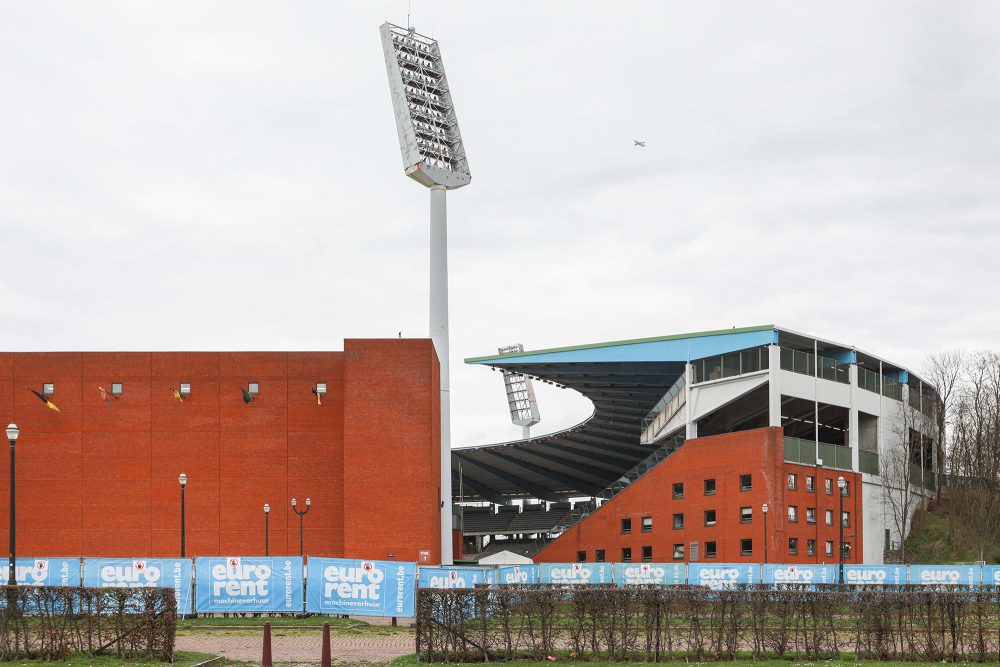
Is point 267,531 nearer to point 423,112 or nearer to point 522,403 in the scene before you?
point 423,112

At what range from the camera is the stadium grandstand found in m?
58.2

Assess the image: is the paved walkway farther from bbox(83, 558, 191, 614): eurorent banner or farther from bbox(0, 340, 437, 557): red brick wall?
bbox(0, 340, 437, 557): red brick wall

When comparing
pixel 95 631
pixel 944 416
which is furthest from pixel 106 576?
pixel 944 416

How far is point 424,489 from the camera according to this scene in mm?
51031

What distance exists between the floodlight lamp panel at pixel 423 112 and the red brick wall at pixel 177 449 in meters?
19.6

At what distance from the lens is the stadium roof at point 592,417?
63438 mm

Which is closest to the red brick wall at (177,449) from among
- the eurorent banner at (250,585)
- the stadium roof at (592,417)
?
the stadium roof at (592,417)

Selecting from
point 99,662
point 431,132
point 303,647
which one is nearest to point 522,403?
point 431,132

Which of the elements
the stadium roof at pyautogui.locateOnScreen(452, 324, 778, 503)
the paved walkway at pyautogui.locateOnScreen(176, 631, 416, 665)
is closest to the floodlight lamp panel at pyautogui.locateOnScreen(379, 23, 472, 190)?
the stadium roof at pyautogui.locateOnScreen(452, 324, 778, 503)

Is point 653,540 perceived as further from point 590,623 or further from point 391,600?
point 590,623

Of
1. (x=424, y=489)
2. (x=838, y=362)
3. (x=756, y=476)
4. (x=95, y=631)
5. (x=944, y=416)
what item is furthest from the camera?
(x=944, y=416)

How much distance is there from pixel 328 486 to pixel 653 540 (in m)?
19.2

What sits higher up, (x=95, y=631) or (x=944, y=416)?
(x=944, y=416)

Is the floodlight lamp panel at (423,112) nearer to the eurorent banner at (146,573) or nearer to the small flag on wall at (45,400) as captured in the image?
the small flag on wall at (45,400)
